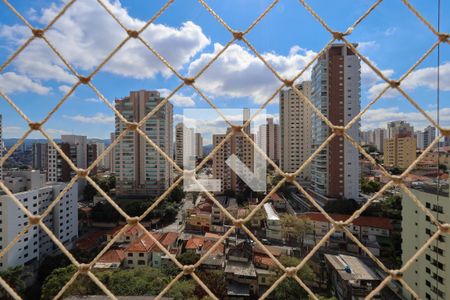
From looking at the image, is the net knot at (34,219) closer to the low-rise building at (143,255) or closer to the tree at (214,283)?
the tree at (214,283)

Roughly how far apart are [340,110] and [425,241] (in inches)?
209

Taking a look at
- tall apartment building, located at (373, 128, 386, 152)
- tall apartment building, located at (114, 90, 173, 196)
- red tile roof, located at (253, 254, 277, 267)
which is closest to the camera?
red tile roof, located at (253, 254, 277, 267)

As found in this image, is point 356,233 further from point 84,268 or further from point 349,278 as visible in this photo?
point 84,268

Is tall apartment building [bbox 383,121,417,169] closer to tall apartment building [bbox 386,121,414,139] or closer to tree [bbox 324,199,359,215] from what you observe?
tall apartment building [bbox 386,121,414,139]

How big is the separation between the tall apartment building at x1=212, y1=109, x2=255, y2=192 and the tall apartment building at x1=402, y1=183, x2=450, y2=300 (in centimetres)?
500

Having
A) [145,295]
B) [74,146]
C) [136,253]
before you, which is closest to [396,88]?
[145,295]

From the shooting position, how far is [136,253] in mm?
5203

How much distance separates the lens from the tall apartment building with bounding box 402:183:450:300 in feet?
10.4

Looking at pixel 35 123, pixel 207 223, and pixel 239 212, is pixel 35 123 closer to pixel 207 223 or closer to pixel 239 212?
pixel 239 212

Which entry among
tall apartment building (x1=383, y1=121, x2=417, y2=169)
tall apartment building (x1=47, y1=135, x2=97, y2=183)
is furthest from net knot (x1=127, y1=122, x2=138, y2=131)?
tall apartment building (x1=383, y1=121, x2=417, y2=169)

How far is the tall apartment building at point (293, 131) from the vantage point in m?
12.0

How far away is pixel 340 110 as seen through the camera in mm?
8406

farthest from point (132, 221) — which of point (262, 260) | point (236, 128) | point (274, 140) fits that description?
point (274, 140)

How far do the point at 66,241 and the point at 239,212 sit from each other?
4.55m
